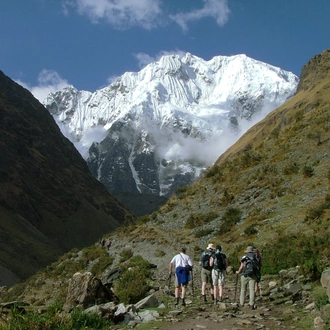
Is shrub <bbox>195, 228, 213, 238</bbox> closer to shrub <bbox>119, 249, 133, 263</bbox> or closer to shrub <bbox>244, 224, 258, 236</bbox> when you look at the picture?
shrub <bbox>244, 224, 258, 236</bbox>

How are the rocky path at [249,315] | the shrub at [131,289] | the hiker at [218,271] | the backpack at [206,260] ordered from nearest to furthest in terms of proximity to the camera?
the rocky path at [249,315] < the hiker at [218,271] < the backpack at [206,260] < the shrub at [131,289]

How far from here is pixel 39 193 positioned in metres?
141

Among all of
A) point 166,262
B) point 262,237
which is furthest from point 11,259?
point 262,237

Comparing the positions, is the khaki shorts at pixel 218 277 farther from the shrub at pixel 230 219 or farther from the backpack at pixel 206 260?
the shrub at pixel 230 219

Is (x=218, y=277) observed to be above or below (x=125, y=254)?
below

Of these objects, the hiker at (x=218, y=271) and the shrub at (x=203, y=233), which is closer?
the hiker at (x=218, y=271)

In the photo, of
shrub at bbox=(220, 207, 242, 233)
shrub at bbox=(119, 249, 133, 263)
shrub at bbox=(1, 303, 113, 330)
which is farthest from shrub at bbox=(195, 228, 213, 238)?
shrub at bbox=(1, 303, 113, 330)

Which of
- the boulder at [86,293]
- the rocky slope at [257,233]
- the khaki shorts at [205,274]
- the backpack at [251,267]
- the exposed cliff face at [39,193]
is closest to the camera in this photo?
the rocky slope at [257,233]

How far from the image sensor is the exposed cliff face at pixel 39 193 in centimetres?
9806

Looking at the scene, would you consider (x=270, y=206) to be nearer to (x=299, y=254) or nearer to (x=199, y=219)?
(x=199, y=219)

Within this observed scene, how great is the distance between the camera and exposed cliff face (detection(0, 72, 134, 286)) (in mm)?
98062

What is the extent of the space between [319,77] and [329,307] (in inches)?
3862

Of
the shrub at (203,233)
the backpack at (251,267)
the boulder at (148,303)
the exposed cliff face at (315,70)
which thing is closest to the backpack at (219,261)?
the backpack at (251,267)

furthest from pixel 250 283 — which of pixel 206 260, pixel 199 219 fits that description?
pixel 199 219
